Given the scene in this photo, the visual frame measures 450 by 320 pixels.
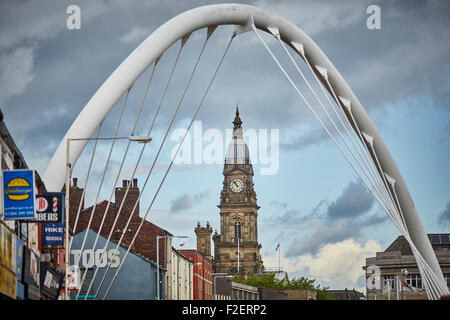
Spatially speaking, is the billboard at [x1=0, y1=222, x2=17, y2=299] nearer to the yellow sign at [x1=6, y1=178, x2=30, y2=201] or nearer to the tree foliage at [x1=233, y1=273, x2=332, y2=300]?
the yellow sign at [x1=6, y1=178, x2=30, y2=201]

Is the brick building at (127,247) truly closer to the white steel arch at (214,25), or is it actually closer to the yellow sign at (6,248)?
the white steel arch at (214,25)

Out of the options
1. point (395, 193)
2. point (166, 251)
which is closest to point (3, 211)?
point (395, 193)

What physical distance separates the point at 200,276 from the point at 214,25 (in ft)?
243

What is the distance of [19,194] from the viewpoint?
1169 inches

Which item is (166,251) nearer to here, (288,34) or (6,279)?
(288,34)

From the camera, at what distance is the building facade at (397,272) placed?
104m

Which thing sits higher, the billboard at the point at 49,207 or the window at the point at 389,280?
the window at the point at 389,280

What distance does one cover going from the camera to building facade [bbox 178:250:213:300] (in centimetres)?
10577

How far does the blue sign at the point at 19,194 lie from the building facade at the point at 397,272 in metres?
77.3

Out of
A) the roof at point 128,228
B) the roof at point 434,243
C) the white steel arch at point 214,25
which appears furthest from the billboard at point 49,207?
the roof at point 434,243

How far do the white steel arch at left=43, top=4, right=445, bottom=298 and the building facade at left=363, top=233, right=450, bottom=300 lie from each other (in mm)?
58499

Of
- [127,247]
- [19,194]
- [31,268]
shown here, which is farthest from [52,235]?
[127,247]
